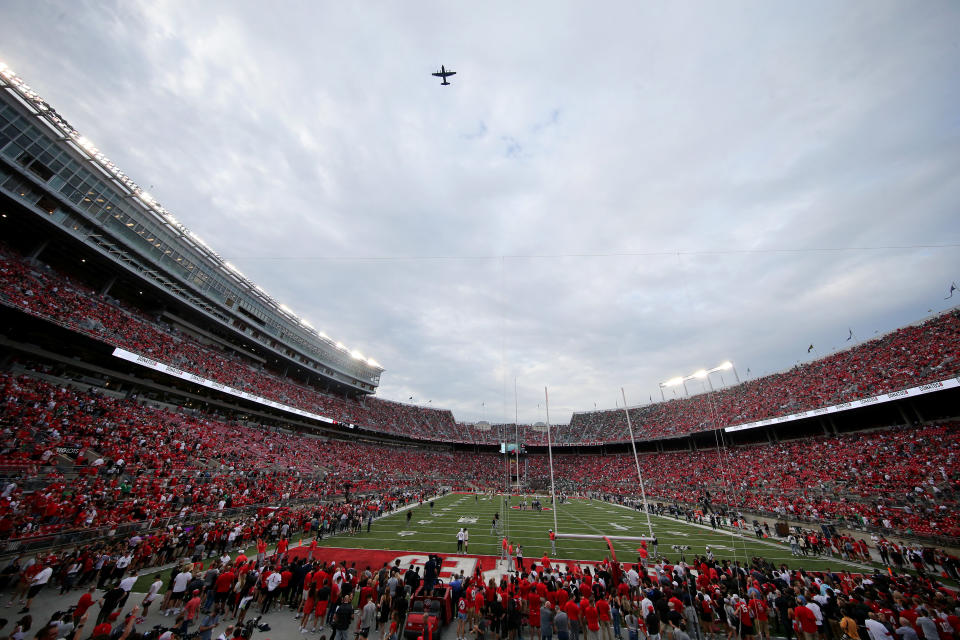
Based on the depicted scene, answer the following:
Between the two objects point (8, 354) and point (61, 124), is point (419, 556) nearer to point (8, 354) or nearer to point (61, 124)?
point (8, 354)

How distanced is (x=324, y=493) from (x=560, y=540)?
795 inches

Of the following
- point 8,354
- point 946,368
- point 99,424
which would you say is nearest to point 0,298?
point 8,354

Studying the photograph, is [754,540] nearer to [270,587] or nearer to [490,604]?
[490,604]

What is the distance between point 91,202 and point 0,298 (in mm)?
13447

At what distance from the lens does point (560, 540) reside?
65.7 feet

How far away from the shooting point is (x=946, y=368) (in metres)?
25.1

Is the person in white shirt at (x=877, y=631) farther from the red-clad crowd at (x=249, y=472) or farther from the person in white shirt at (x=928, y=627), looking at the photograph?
the red-clad crowd at (x=249, y=472)

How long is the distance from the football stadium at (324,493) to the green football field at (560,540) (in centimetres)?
34

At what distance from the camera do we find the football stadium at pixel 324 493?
8.95 meters

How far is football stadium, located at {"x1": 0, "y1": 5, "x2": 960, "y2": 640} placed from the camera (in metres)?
8.95

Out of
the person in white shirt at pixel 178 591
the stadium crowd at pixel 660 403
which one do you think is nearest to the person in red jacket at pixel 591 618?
the person in white shirt at pixel 178 591

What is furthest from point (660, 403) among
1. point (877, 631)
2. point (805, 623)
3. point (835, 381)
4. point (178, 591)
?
point (178, 591)

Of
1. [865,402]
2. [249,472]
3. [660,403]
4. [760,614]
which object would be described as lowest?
[760,614]

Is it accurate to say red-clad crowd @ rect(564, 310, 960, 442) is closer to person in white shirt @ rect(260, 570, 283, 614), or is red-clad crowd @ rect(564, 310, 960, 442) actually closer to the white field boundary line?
the white field boundary line
